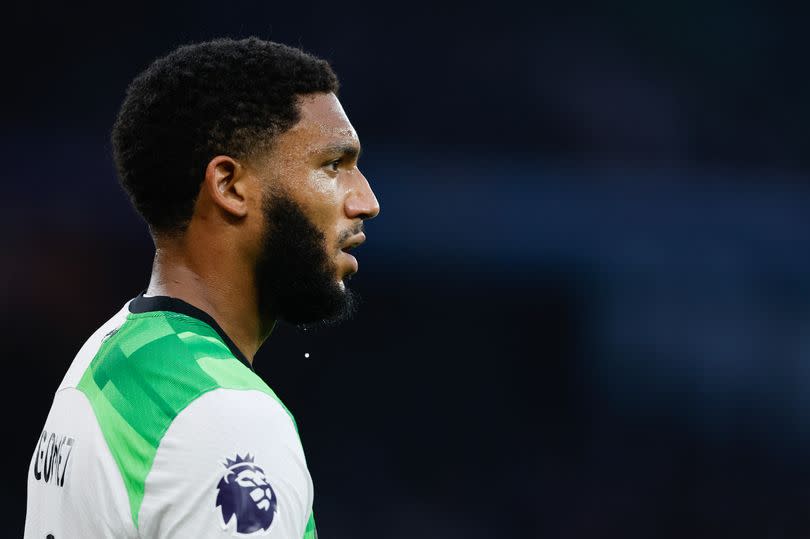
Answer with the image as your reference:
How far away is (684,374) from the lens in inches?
191

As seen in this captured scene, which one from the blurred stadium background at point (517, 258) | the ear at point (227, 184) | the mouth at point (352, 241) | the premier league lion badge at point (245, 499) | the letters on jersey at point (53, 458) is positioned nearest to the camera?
the premier league lion badge at point (245, 499)

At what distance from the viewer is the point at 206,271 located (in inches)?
60.1

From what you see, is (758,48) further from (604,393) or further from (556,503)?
(556,503)

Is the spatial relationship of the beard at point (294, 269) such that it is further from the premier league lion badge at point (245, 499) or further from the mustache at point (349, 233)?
the premier league lion badge at point (245, 499)

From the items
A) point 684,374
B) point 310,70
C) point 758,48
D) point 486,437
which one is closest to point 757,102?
point 758,48

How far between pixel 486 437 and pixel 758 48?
7.73 feet

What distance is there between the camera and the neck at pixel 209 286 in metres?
1.52

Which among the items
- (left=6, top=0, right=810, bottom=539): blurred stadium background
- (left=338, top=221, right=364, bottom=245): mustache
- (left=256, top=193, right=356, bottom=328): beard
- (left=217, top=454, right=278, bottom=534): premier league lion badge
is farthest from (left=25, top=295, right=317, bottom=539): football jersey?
(left=6, top=0, right=810, bottom=539): blurred stadium background

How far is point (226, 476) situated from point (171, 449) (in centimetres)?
9

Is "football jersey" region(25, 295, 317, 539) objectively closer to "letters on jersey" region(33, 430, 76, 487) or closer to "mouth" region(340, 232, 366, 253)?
"letters on jersey" region(33, 430, 76, 487)

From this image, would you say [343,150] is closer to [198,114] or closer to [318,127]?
[318,127]

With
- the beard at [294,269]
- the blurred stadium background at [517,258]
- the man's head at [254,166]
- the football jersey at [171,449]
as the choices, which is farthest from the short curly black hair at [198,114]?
the blurred stadium background at [517,258]

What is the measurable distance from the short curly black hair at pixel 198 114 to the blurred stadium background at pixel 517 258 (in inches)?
113

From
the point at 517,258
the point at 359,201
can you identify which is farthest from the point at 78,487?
the point at 517,258
